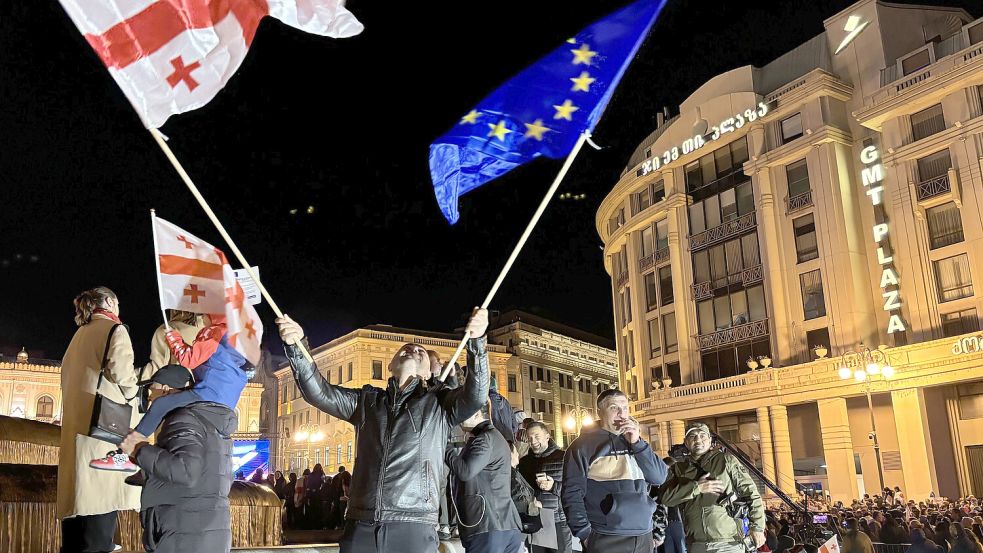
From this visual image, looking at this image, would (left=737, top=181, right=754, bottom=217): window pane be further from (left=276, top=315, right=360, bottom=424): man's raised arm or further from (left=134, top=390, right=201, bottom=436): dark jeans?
(left=134, top=390, right=201, bottom=436): dark jeans

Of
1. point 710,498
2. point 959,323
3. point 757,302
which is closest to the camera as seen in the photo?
point 710,498

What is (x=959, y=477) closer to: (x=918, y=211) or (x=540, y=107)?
(x=918, y=211)

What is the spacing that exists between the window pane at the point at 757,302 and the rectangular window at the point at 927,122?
963cm

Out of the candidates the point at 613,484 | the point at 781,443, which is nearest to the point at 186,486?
the point at 613,484

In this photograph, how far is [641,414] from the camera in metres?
41.9

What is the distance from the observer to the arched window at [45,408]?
6975 cm

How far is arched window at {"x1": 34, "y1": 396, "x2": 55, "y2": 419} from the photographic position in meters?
69.8

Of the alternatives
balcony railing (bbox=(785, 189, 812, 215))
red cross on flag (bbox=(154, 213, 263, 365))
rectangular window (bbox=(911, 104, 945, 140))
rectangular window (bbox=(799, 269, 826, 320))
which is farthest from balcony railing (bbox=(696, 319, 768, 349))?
red cross on flag (bbox=(154, 213, 263, 365))

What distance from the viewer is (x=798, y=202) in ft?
119

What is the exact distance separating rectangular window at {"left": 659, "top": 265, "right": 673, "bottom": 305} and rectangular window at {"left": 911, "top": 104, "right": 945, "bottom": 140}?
14266mm

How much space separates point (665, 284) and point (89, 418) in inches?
1589

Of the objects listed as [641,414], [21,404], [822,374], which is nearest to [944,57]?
[822,374]

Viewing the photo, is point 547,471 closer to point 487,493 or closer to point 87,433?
point 487,493

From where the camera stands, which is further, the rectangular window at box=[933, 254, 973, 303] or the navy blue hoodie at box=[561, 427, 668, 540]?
the rectangular window at box=[933, 254, 973, 303]
